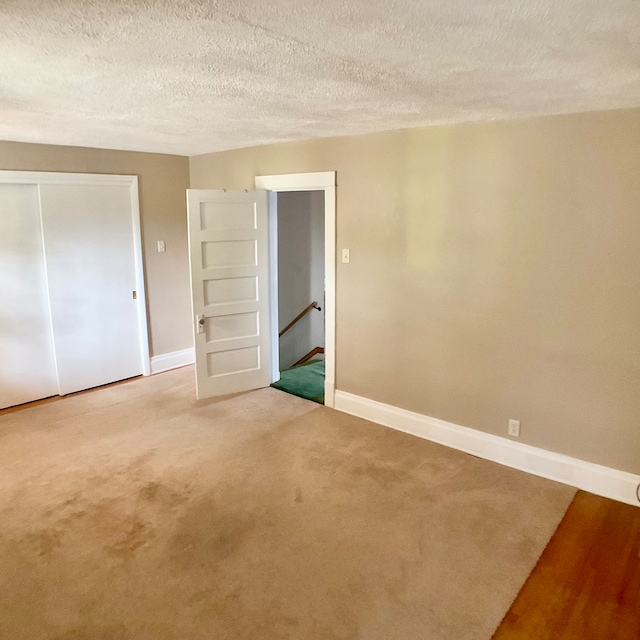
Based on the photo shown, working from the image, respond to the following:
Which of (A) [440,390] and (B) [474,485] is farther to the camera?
(A) [440,390]

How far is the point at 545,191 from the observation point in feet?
9.87

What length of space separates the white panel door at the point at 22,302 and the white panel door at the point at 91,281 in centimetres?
9

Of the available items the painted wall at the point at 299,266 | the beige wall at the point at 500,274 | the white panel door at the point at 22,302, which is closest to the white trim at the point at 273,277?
the beige wall at the point at 500,274

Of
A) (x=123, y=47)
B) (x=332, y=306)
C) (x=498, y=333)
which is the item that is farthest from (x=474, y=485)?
(x=123, y=47)

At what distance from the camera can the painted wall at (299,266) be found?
5965 mm

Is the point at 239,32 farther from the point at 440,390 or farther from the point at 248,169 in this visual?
the point at 248,169

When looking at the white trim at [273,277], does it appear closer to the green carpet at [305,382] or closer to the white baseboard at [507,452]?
the green carpet at [305,382]

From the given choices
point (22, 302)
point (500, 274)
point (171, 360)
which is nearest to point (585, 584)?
point (500, 274)

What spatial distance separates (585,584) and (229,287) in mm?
3459

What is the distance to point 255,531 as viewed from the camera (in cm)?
274

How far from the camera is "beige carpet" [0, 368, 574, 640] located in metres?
2.18

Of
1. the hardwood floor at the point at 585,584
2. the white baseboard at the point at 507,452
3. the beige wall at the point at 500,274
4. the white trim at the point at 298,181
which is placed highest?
the white trim at the point at 298,181

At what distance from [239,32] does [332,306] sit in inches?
111

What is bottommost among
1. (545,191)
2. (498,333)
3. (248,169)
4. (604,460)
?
(604,460)
